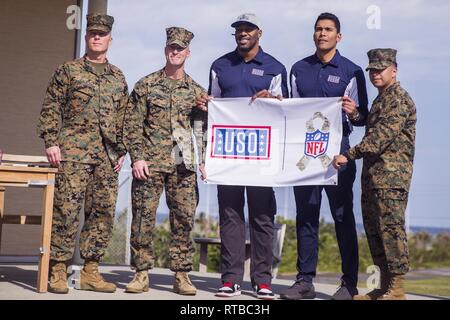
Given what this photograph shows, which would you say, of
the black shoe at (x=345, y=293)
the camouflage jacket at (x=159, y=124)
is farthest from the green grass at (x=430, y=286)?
the camouflage jacket at (x=159, y=124)

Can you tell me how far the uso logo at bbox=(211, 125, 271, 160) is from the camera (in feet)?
25.3

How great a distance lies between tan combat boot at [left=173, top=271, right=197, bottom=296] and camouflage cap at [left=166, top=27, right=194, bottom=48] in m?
1.90

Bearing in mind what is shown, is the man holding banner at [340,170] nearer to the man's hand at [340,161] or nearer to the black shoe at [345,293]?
the black shoe at [345,293]

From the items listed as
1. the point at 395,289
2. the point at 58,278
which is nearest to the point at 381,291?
the point at 395,289

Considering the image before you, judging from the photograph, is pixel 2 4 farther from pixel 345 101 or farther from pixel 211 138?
pixel 345 101

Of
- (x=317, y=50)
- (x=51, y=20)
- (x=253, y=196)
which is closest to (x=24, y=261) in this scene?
(x=51, y=20)

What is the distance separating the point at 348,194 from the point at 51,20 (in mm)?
5348

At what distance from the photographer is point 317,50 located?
7.49 meters

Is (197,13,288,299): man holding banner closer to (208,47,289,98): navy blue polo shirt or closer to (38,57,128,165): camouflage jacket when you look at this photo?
(208,47,289,98): navy blue polo shirt

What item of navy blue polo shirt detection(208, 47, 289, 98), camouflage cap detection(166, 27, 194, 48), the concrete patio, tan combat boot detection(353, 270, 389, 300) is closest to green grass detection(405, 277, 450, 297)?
the concrete patio

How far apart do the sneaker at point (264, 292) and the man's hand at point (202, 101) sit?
61.4 inches

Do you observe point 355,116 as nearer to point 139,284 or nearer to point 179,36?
point 179,36

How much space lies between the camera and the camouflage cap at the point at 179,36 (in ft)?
23.8

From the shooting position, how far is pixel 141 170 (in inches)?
284
